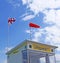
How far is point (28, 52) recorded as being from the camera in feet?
117

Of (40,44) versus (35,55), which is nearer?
(40,44)

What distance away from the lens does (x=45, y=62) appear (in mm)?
39375

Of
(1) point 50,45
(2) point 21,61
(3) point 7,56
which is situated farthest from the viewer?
(3) point 7,56

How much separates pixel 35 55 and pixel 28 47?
676 centimetres

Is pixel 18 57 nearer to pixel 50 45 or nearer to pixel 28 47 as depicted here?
pixel 28 47

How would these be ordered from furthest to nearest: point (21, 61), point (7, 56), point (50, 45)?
point (7, 56) < point (50, 45) < point (21, 61)

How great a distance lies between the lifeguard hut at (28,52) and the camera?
35.4 m

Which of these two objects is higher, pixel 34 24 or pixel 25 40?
pixel 34 24

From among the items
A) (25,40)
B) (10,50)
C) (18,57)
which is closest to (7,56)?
(10,50)

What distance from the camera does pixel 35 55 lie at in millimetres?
41781

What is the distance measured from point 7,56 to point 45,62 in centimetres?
754

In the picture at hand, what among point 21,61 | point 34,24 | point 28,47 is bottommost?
point 21,61

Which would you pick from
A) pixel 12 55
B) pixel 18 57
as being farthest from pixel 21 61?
pixel 12 55

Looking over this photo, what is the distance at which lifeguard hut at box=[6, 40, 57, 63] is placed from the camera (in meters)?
35.4
